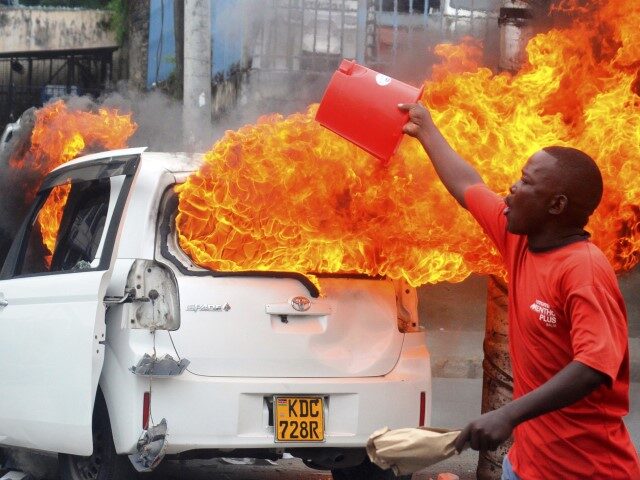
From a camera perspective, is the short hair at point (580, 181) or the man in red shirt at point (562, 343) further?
the short hair at point (580, 181)

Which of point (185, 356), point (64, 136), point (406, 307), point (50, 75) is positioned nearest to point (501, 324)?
point (406, 307)

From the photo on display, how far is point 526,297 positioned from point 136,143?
319 inches

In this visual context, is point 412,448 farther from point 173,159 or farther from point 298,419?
point 173,159

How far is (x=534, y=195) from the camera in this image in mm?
3230

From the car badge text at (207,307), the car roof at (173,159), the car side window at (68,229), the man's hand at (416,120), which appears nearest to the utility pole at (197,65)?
the car side window at (68,229)

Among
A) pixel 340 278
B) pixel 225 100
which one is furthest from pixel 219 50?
pixel 340 278

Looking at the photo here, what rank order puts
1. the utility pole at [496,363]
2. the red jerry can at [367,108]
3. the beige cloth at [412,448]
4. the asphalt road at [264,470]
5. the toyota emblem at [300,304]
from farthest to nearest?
the asphalt road at [264,470]
the utility pole at [496,363]
the toyota emblem at [300,304]
the red jerry can at [367,108]
the beige cloth at [412,448]

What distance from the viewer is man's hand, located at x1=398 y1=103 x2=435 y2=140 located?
13.9 ft

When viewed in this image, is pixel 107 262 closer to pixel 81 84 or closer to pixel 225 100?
pixel 225 100

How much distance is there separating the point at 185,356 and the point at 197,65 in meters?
5.61

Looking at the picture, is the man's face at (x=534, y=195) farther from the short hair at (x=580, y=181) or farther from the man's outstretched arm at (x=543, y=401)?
the man's outstretched arm at (x=543, y=401)

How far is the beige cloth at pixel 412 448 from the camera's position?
3.07 meters

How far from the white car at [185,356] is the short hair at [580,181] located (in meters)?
2.25

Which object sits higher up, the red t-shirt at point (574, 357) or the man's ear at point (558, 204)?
the man's ear at point (558, 204)
